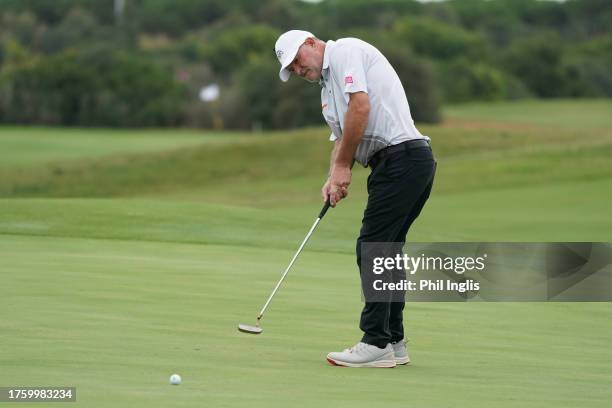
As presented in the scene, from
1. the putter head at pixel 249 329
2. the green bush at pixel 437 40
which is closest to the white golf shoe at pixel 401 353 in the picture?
the putter head at pixel 249 329

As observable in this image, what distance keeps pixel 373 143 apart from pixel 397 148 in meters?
0.12

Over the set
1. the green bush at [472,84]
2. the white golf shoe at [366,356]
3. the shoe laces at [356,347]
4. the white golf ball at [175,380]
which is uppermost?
the green bush at [472,84]

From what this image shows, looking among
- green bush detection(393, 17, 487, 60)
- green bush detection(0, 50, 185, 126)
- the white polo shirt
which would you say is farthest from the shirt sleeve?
green bush detection(393, 17, 487, 60)

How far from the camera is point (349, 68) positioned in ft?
18.3

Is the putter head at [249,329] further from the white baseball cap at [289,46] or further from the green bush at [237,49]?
the green bush at [237,49]

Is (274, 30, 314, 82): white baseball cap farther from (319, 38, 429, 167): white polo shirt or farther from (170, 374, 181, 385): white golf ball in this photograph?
(170, 374, 181, 385): white golf ball

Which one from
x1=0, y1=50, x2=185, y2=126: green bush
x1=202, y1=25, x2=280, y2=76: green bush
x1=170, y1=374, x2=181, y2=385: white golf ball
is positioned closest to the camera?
x1=170, y1=374, x2=181, y2=385: white golf ball

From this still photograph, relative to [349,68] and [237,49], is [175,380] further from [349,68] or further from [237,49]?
[237,49]

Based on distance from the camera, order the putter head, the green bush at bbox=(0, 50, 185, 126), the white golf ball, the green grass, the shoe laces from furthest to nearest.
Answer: the green bush at bbox=(0, 50, 185, 126), the putter head, the shoe laces, the green grass, the white golf ball

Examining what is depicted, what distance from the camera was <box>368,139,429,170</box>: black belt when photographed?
577 centimetres

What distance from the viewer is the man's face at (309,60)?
5.72m

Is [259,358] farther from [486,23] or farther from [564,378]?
[486,23]

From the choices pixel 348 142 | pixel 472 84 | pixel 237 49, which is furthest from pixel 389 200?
pixel 237 49

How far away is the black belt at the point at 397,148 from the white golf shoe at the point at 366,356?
36.2 inches
